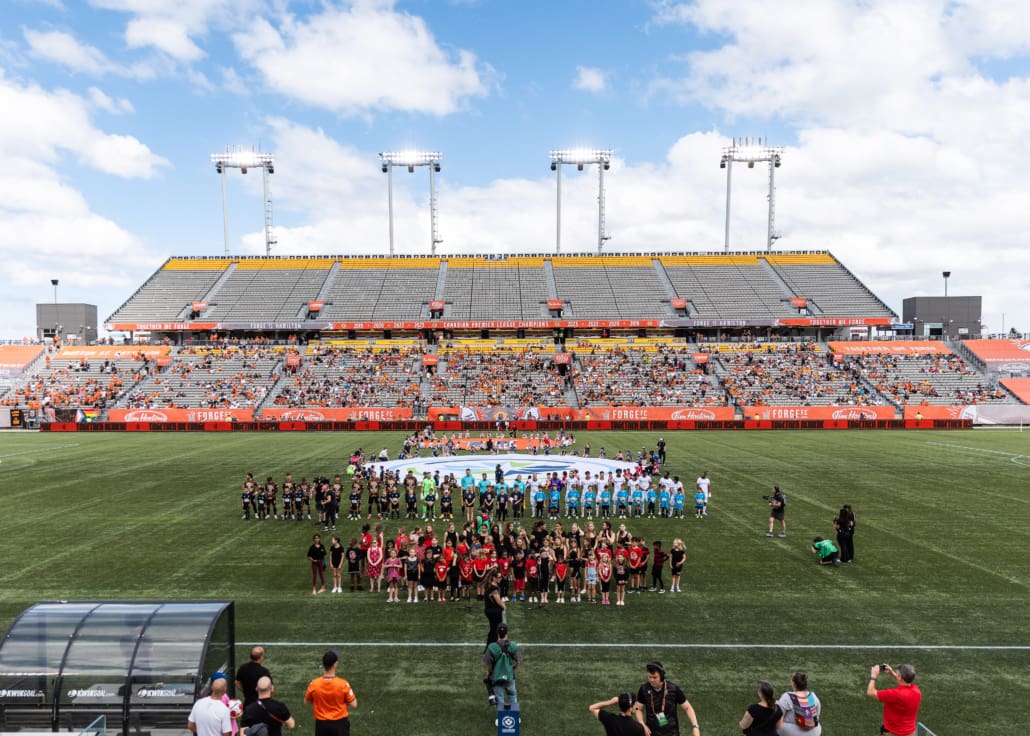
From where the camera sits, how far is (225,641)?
26.8ft

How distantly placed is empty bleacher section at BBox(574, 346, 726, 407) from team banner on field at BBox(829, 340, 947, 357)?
617 inches

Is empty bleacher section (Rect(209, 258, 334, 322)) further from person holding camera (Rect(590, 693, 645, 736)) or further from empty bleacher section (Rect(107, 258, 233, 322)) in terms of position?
person holding camera (Rect(590, 693, 645, 736))

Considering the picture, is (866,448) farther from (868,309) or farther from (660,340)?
(868,309)

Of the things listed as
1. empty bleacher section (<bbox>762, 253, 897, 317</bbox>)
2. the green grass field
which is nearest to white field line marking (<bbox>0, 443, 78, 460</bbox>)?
the green grass field

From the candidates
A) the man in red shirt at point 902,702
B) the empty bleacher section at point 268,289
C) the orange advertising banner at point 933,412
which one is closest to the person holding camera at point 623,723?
the man in red shirt at point 902,702

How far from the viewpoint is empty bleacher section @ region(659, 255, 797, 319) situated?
71.1 metres

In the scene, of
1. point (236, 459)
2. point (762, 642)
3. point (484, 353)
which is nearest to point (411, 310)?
point (484, 353)

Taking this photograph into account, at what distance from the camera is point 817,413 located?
167ft

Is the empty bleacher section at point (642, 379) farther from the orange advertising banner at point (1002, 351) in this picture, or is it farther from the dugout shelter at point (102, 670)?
the dugout shelter at point (102, 670)

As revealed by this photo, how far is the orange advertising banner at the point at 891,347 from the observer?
203ft

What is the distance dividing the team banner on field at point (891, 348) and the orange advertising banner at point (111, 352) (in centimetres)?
6879

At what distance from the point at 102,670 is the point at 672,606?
9.90 m

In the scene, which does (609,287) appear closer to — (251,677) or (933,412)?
(933,412)

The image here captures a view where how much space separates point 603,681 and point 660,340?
197ft
